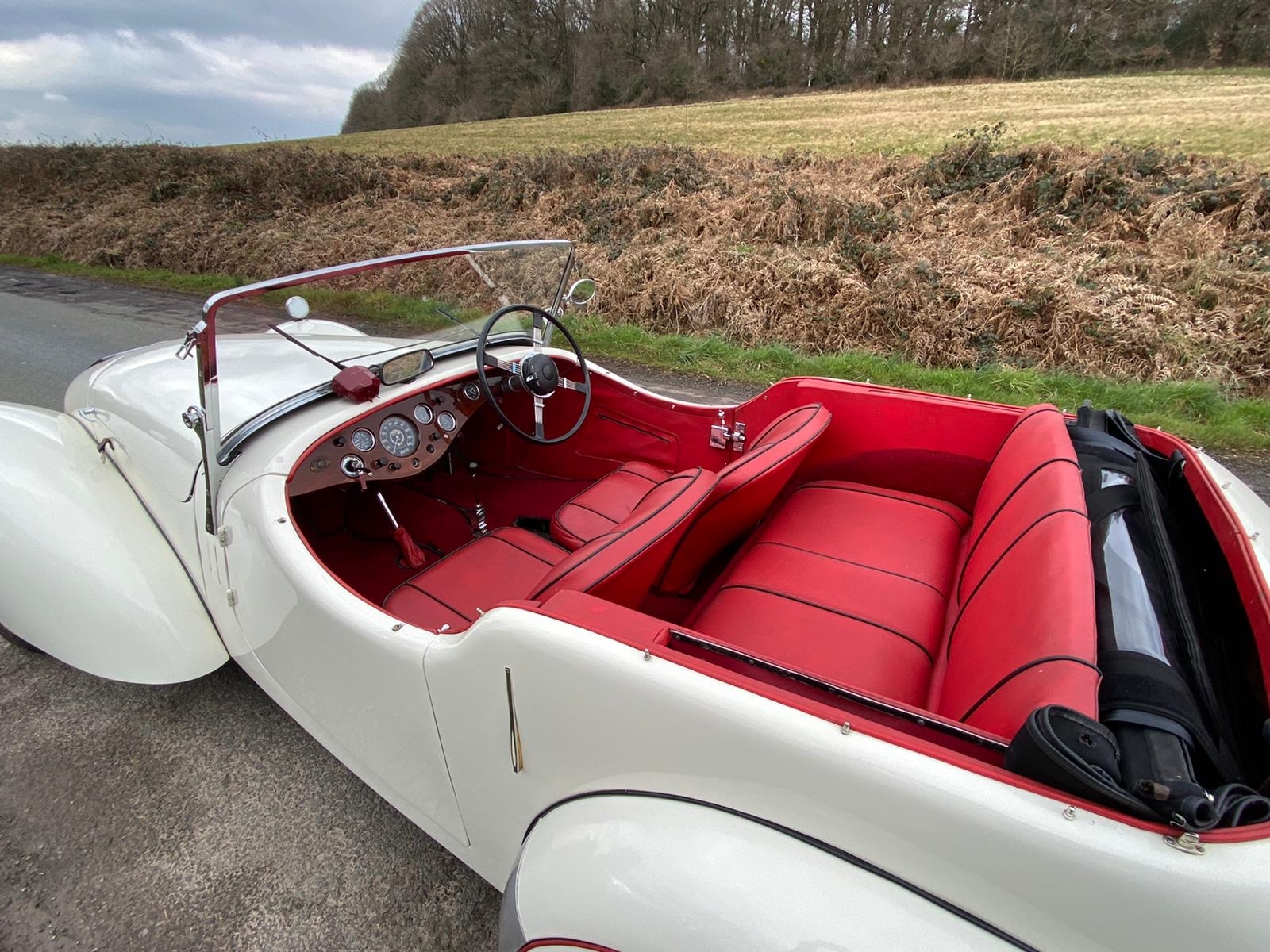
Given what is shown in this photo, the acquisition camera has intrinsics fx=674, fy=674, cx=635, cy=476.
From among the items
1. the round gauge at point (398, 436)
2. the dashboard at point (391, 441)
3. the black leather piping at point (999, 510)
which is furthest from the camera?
the round gauge at point (398, 436)

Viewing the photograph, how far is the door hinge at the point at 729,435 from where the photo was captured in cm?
285

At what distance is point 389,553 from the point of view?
2902 millimetres

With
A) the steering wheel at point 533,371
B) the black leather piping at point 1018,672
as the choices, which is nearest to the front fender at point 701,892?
the black leather piping at point 1018,672

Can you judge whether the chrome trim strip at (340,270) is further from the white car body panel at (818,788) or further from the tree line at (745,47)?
the tree line at (745,47)

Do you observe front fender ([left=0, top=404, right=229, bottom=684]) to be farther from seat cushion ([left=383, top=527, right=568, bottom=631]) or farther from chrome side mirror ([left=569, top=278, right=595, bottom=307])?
chrome side mirror ([left=569, top=278, right=595, bottom=307])

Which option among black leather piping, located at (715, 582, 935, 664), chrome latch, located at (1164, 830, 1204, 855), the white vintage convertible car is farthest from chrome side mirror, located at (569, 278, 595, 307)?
chrome latch, located at (1164, 830, 1204, 855)

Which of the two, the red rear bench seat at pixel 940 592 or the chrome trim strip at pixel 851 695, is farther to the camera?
the red rear bench seat at pixel 940 592

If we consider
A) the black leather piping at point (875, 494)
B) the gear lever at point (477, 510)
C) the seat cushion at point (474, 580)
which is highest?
the black leather piping at point (875, 494)

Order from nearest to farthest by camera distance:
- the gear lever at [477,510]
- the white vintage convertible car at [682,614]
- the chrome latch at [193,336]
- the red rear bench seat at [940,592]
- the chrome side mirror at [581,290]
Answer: the white vintage convertible car at [682,614], the red rear bench seat at [940,592], the chrome latch at [193,336], the chrome side mirror at [581,290], the gear lever at [477,510]

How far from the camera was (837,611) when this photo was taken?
6.45 ft

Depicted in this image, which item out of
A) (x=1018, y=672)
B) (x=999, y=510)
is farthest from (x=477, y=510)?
(x=1018, y=672)

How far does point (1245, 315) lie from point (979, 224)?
2.74 meters

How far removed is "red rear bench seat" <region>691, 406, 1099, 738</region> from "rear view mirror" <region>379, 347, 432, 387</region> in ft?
4.44

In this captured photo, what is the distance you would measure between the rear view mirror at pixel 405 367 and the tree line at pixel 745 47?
26211 mm
